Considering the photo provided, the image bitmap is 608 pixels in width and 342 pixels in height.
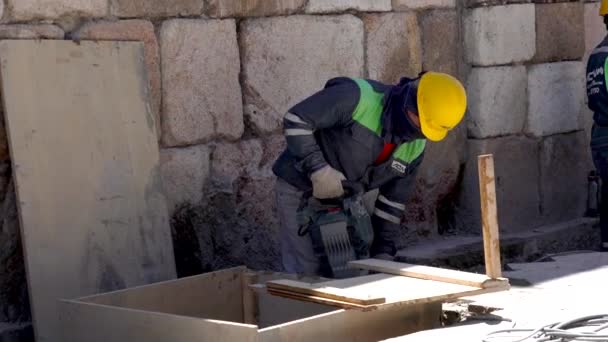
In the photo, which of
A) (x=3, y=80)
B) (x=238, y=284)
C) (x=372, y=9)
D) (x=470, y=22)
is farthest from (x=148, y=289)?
(x=470, y=22)

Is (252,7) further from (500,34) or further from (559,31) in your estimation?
(559,31)

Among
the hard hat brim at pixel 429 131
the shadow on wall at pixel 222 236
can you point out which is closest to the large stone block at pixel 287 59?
the shadow on wall at pixel 222 236

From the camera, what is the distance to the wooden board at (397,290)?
4.95 meters

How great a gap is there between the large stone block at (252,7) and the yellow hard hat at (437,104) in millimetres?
1293

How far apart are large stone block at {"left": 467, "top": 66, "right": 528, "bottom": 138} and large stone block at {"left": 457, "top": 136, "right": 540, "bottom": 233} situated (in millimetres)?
81

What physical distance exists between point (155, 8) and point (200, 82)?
1.57ft

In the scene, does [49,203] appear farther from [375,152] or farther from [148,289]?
[375,152]

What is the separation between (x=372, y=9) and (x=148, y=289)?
2700 millimetres

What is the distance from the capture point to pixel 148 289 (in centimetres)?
551

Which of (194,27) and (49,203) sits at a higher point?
(194,27)

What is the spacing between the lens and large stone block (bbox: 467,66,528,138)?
800 cm

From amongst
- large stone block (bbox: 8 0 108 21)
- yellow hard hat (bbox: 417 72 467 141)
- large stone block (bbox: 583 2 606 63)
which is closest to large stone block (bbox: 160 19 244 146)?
large stone block (bbox: 8 0 108 21)

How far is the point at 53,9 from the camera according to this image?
19.4 feet

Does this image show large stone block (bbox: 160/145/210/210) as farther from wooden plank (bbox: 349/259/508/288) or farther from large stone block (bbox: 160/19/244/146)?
wooden plank (bbox: 349/259/508/288)
